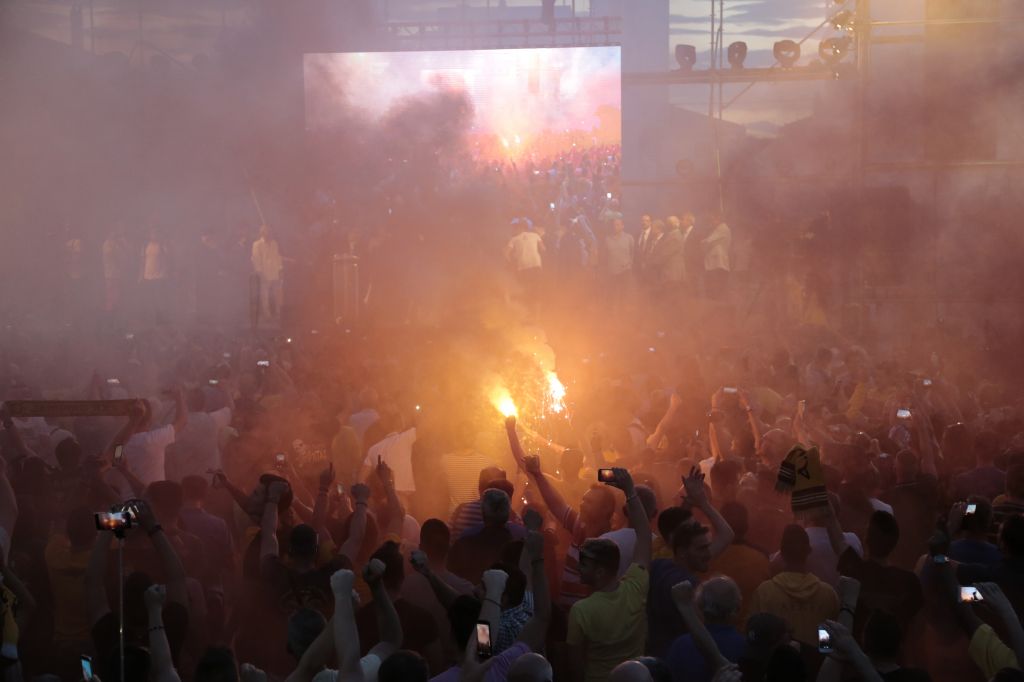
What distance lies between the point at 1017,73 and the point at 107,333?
485 inches

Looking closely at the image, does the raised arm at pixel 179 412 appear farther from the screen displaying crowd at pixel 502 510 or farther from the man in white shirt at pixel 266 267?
the man in white shirt at pixel 266 267

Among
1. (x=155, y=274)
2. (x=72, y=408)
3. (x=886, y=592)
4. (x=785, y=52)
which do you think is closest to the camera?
(x=886, y=592)

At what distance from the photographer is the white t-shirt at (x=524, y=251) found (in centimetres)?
1631

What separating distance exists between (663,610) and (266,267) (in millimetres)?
13140

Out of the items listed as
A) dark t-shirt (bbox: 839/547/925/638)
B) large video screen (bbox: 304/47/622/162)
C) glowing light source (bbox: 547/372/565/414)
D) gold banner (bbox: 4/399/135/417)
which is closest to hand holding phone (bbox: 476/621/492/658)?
dark t-shirt (bbox: 839/547/925/638)

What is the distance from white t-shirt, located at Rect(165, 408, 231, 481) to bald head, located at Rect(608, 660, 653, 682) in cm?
373

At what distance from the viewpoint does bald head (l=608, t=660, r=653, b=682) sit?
2.85 metres

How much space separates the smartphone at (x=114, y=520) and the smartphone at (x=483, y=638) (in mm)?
1069

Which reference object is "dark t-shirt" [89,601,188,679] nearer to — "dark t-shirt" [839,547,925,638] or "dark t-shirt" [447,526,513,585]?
"dark t-shirt" [447,526,513,585]

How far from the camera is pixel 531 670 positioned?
288 centimetres

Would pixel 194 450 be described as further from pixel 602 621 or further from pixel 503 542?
pixel 602 621

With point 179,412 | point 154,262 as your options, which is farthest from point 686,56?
point 179,412

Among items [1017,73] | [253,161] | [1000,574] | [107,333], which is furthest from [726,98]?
[1000,574]

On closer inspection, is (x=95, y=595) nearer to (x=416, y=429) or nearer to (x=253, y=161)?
(x=416, y=429)
